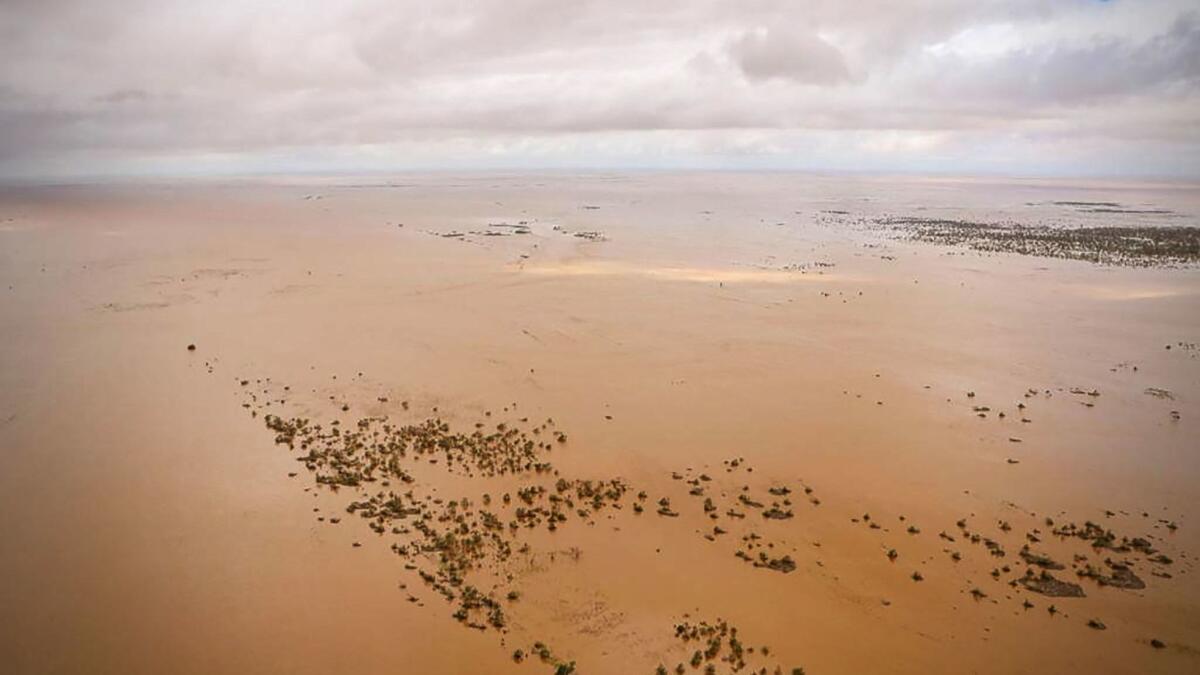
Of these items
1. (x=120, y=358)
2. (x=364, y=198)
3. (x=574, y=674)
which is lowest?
(x=574, y=674)

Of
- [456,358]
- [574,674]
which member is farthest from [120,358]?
[574,674]

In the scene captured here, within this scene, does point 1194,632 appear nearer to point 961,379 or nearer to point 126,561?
point 961,379

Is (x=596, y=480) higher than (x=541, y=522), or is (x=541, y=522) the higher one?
(x=596, y=480)

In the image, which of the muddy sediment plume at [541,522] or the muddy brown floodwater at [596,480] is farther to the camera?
the muddy sediment plume at [541,522]

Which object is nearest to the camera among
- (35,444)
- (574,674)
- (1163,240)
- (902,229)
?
(574,674)

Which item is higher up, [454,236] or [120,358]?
[454,236]

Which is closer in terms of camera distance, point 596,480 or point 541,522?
point 541,522

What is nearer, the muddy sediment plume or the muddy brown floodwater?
the muddy brown floodwater

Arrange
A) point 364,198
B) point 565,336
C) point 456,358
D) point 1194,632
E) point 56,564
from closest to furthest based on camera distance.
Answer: point 1194,632
point 56,564
point 456,358
point 565,336
point 364,198
